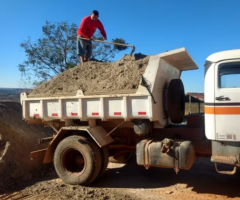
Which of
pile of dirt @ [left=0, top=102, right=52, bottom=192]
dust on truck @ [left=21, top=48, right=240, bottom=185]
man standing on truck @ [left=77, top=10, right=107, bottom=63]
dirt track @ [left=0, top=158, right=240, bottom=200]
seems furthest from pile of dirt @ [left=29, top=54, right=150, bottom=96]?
dirt track @ [left=0, top=158, right=240, bottom=200]

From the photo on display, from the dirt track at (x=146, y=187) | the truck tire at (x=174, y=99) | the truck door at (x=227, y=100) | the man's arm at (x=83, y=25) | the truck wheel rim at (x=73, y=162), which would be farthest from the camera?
the man's arm at (x=83, y=25)

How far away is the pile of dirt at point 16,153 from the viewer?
612 centimetres

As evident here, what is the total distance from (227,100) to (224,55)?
803 mm

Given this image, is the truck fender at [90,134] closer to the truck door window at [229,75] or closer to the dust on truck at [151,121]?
the dust on truck at [151,121]

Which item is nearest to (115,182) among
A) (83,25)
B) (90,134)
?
(90,134)

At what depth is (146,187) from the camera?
548 cm

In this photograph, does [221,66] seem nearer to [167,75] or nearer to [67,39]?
[167,75]

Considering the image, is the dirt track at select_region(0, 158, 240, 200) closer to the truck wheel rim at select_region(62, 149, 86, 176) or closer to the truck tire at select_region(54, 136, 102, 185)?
the truck tire at select_region(54, 136, 102, 185)

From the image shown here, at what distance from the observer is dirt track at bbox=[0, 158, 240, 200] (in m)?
5.01

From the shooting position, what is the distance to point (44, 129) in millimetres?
10125

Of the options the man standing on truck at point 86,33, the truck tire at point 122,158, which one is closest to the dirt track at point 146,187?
the truck tire at point 122,158

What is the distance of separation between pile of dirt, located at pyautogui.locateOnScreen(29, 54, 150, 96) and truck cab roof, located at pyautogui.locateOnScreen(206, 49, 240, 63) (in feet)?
4.57

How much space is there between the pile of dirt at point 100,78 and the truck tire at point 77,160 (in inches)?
44.5

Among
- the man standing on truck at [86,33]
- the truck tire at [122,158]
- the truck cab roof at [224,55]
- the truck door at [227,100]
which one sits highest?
the man standing on truck at [86,33]
